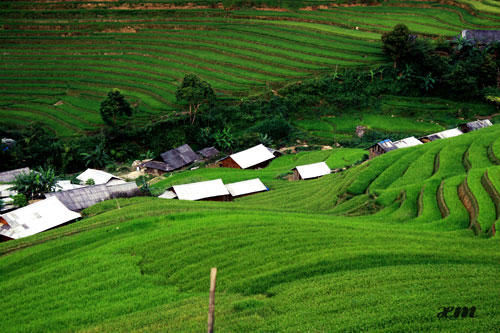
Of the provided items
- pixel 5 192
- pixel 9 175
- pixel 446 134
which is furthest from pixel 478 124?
pixel 9 175

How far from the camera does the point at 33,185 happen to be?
106 ft

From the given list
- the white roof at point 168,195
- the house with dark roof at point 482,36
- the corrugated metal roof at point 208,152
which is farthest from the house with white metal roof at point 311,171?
the house with dark roof at point 482,36

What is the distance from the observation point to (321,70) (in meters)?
57.8

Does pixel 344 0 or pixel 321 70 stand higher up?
pixel 344 0

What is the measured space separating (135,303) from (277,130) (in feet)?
127

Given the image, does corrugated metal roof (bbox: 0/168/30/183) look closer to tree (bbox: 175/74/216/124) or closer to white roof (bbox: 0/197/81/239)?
white roof (bbox: 0/197/81/239)

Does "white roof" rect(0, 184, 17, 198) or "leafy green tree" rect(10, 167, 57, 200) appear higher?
"leafy green tree" rect(10, 167, 57, 200)

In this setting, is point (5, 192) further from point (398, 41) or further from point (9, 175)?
point (398, 41)

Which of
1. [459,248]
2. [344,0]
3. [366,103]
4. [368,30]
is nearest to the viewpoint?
[459,248]

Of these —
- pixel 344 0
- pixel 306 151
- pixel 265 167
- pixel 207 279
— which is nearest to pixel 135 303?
pixel 207 279

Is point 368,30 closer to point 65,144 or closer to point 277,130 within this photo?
point 277,130

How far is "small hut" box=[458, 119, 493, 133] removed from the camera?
4550cm

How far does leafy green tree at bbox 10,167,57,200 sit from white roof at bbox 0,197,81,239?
620cm

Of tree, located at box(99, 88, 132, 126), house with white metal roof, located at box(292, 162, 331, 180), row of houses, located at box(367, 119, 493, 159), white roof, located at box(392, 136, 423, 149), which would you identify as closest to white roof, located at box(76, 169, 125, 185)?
tree, located at box(99, 88, 132, 126)
